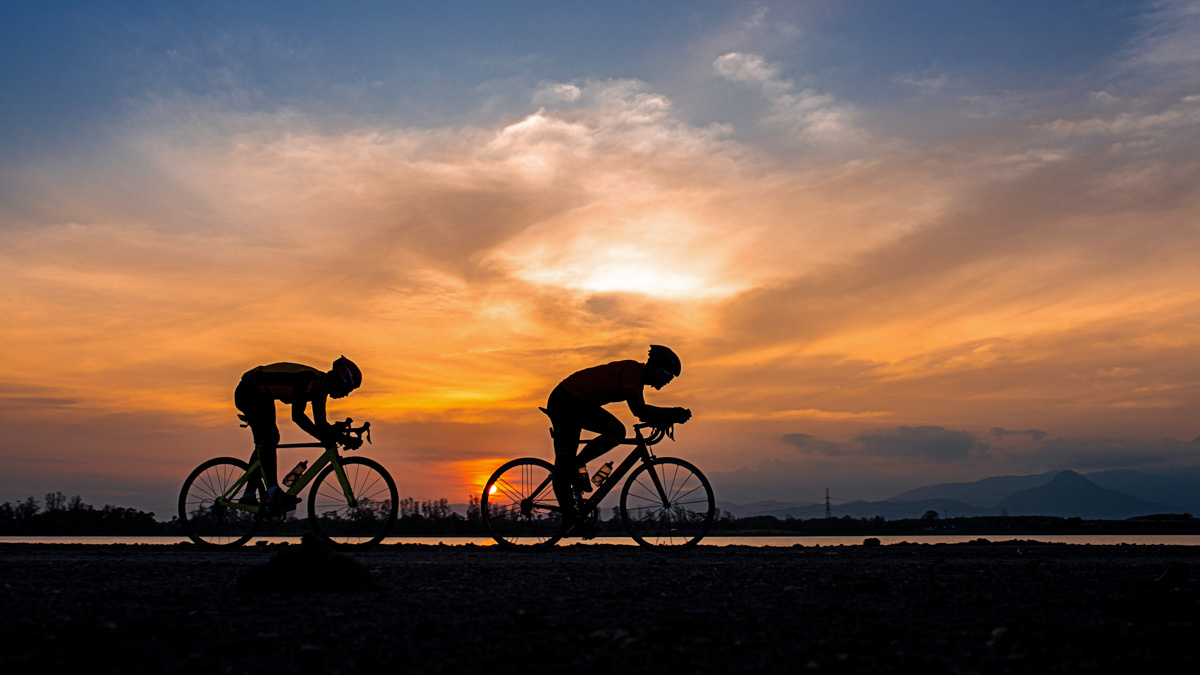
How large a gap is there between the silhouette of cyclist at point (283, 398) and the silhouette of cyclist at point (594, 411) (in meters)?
2.65

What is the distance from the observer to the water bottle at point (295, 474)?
32.9 ft

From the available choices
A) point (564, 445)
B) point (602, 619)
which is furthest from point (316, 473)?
point (602, 619)

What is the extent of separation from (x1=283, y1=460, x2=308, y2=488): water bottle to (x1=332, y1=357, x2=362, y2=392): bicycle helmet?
1179mm

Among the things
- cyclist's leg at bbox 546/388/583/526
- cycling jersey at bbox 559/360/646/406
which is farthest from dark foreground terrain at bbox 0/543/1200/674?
cycling jersey at bbox 559/360/646/406

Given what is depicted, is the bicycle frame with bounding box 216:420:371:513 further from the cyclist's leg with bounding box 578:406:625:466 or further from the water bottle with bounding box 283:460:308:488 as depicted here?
the cyclist's leg with bounding box 578:406:625:466

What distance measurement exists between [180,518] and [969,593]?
942 centimetres

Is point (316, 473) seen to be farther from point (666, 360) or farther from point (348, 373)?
point (666, 360)

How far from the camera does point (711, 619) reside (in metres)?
4.53

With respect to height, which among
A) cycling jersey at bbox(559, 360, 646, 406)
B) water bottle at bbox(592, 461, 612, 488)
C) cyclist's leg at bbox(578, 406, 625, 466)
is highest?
A: cycling jersey at bbox(559, 360, 646, 406)

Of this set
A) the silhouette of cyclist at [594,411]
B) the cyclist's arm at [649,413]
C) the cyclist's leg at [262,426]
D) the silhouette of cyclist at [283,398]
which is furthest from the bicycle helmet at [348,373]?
the cyclist's arm at [649,413]

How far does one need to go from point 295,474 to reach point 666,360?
4.94 m

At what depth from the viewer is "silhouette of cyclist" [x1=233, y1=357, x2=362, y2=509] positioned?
9781 millimetres

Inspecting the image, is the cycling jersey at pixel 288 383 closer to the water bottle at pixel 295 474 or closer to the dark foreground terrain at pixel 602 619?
the water bottle at pixel 295 474

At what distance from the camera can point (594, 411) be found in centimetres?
982
